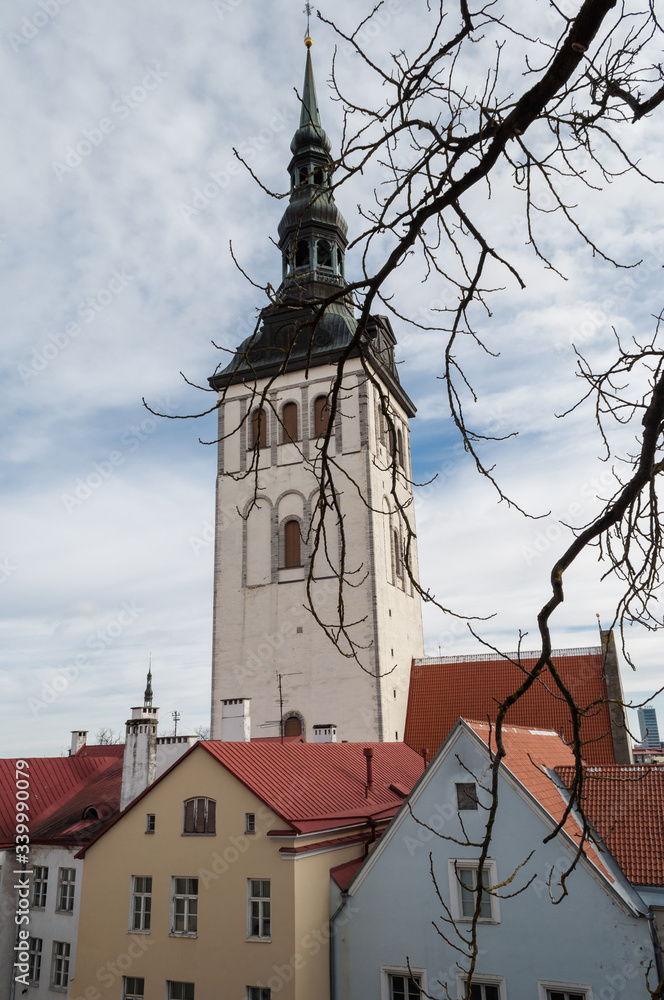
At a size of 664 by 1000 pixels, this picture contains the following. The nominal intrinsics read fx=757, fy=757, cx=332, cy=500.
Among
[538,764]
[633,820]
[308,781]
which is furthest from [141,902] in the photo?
[633,820]

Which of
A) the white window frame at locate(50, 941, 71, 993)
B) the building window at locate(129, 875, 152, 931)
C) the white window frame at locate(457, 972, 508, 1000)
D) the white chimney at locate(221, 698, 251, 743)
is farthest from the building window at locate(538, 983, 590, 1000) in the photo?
the white window frame at locate(50, 941, 71, 993)

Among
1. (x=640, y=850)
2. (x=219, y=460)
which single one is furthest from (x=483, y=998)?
(x=219, y=460)

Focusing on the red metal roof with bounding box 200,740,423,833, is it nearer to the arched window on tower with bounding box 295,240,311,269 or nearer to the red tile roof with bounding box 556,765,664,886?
the red tile roof with bounding box 556,765,664,886

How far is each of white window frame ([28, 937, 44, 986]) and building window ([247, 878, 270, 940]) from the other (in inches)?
238

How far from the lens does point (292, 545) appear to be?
24797 mm

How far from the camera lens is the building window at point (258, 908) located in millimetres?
11070

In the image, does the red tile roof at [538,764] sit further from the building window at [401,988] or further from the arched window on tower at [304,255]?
the arched window on tower at [304,255]

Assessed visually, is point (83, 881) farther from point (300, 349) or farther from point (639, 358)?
point (300, 349)

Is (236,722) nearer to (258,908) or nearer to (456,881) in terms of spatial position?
(258,908)

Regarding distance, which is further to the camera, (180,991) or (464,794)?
(180,991)

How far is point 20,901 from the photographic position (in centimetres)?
1525

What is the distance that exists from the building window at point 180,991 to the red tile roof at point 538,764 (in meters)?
5.76

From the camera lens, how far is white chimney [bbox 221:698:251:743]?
1738 cm

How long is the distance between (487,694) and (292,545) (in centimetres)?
769
